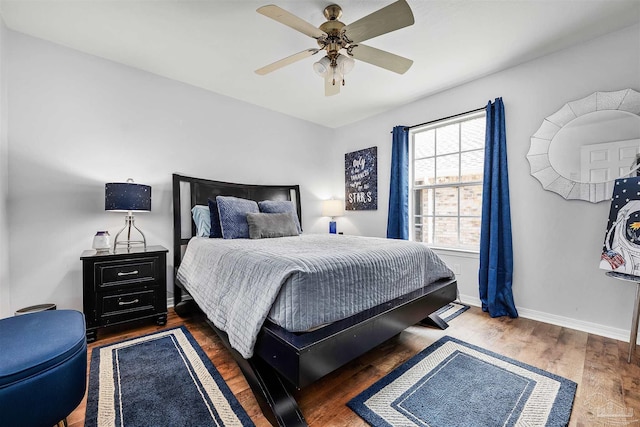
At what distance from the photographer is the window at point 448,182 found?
3.15m

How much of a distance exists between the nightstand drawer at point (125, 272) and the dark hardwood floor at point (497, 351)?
460mm

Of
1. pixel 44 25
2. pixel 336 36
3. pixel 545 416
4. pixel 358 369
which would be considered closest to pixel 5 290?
pixel 44 25

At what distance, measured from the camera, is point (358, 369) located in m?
1.79

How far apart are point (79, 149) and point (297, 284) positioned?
2.66 meters

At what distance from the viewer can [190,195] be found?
3141 millimetres

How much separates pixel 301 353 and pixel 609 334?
2736 millimetres

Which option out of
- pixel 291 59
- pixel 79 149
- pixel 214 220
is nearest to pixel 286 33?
pixel 291 59

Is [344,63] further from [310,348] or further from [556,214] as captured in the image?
[556,214]

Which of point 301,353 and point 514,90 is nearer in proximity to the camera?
point 301,353

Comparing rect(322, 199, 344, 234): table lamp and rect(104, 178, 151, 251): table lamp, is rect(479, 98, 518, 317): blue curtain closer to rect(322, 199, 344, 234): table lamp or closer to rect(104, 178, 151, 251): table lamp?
rect(322, 199, 344, 234): table lamp

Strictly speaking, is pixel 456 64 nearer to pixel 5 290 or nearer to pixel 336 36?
pixel 336 36

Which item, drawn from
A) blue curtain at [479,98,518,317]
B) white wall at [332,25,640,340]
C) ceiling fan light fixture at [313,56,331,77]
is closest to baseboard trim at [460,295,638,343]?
white wall at [332,25,640,340]

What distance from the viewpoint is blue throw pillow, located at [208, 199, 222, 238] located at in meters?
2.84

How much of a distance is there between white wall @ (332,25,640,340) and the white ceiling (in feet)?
0.51
